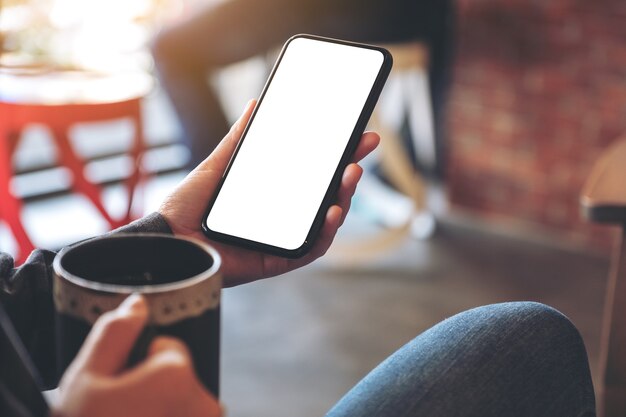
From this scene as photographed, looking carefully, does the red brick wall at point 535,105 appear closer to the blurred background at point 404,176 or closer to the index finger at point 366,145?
the blurred background at point 404,176

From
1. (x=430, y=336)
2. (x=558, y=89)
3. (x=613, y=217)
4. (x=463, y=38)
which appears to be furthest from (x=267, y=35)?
(x=430, y=336)

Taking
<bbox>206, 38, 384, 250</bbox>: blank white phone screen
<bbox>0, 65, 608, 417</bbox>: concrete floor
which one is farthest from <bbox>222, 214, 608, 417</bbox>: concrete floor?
<bbox>206, 38, 384, 250</bbox>: blank white phone screen

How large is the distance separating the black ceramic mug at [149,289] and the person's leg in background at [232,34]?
192 centimetres

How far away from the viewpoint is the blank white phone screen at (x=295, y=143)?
0.80m

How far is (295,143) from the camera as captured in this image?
88cm

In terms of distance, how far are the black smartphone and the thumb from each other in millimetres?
362

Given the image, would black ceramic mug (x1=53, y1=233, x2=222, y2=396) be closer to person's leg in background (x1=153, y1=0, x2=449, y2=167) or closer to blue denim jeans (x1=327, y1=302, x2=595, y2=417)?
blue denim jeans (x1=327, y1=302, x2=595, y2=417)

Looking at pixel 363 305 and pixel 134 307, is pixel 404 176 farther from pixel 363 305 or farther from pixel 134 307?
pixel 134 307

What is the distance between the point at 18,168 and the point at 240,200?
6.99 ft

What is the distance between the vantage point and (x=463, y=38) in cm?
263

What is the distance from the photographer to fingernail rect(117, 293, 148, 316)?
0.42 m

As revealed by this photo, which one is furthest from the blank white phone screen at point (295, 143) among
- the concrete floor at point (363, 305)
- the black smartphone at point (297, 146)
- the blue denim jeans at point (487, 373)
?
the concrete floor at point (363, 305)

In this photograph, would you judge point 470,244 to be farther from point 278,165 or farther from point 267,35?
point 278,165

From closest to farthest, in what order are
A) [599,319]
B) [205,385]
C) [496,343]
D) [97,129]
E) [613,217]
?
[205,385] < [496,343] < [613,217] < [599,319] < [97,129]
